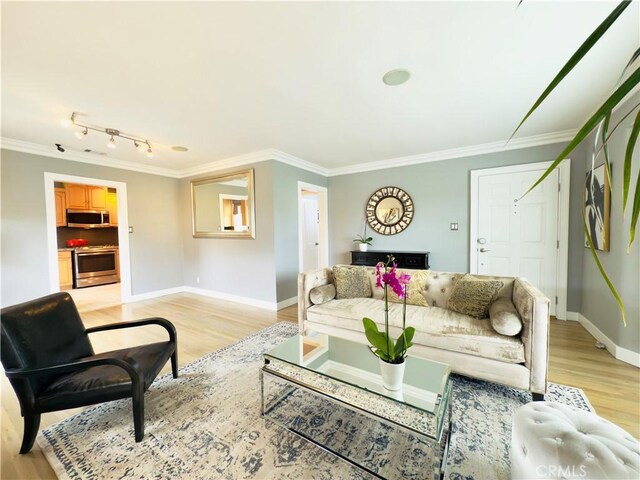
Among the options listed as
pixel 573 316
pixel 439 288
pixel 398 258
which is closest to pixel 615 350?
pixel 573 316

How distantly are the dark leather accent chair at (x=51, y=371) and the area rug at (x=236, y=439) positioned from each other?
0.18 metres

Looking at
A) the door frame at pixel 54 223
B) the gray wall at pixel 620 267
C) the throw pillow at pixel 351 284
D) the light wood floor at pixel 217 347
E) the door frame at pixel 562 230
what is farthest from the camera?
the door frame at pixel 54 223

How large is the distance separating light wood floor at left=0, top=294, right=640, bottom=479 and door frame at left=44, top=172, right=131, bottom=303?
1.71ft

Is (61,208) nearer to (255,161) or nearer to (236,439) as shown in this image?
(255,161)

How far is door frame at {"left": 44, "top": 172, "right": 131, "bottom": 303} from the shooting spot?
12.7 feet

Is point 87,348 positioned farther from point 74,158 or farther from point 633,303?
point 633,303

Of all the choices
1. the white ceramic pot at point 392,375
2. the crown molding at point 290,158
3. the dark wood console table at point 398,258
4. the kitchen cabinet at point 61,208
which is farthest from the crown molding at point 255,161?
the white ceramic pot at point 392,375

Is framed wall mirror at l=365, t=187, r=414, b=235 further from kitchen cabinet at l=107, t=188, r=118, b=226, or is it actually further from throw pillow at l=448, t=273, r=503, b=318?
kitchen cabinet at l=107, t=188, r=118, b=226

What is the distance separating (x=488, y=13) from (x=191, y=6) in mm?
1744

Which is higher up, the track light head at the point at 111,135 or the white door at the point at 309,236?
the track light head at the point at 111,135

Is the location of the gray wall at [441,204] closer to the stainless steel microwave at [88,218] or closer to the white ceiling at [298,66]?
the white ceiling at [298,66]

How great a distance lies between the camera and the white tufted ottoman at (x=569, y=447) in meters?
1.08

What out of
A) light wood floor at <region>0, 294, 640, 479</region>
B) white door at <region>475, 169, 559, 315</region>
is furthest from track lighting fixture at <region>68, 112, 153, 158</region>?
white door at <region>475, 169, 559, 315</region>

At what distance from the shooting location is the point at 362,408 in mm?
1553
